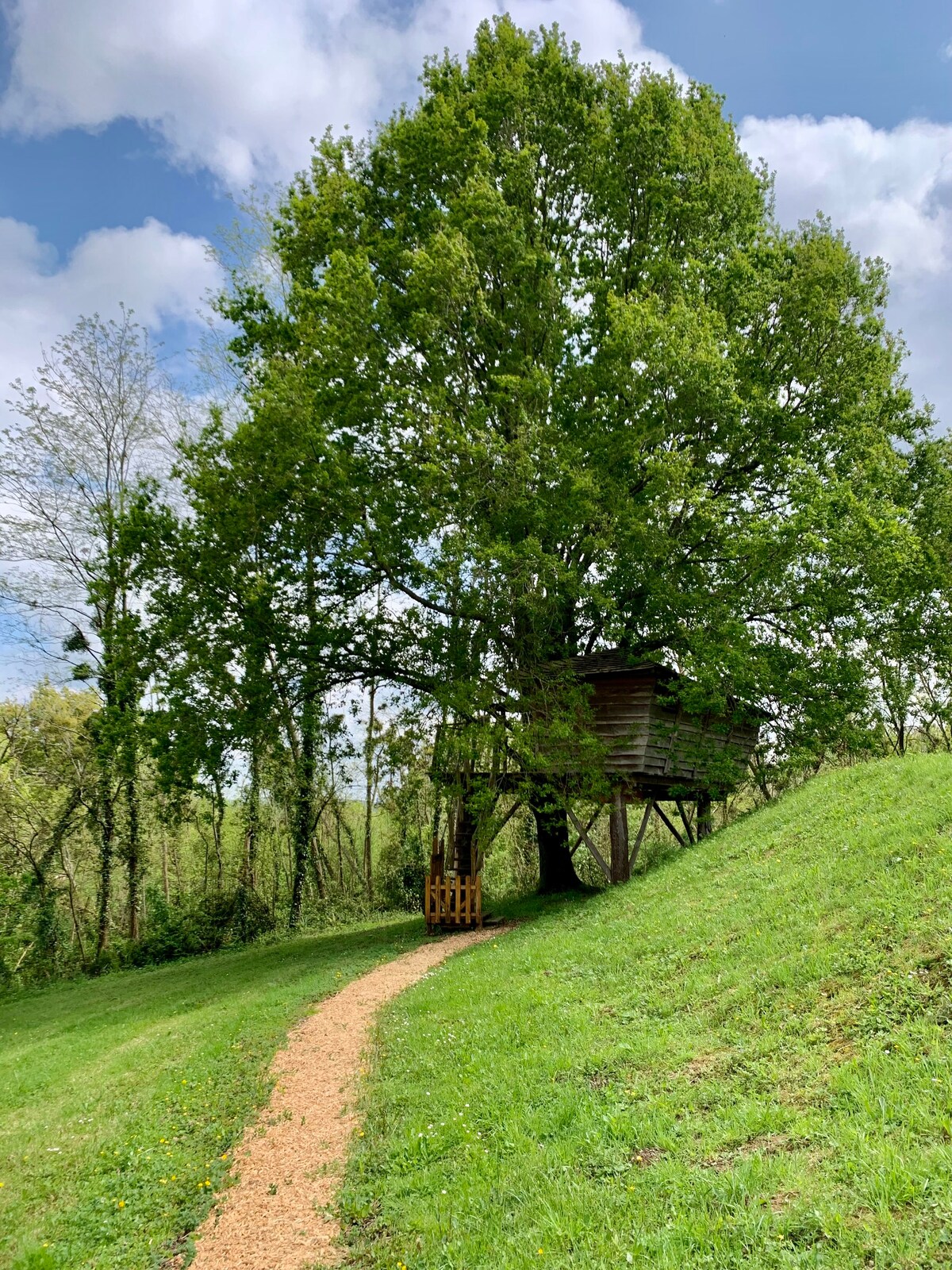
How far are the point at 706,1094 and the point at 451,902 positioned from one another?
1461 cm

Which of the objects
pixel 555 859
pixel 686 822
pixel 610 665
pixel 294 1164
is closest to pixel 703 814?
pixel 686 822

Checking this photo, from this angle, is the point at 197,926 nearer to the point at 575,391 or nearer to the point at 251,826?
the point at 251,826

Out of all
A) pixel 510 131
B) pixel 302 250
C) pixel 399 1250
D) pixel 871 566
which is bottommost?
pixel 399 1250

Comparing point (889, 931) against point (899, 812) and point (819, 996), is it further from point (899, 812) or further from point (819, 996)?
point (899, 812)

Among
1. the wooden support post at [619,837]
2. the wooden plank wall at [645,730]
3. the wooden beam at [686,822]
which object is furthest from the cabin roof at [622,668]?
the wooden beam at [686,822]

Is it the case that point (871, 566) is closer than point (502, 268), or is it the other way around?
point (871, 566)

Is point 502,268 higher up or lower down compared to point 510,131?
lower down

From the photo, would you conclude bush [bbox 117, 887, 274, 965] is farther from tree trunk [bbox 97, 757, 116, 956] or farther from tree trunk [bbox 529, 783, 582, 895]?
tree trunk [bbox 529, 783, 582, 895]

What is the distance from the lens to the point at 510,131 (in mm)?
19422

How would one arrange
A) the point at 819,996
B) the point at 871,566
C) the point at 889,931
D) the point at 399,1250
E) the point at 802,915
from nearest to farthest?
1. the point at 399,1250
2. the point at 819,996
3. the point at 889,931
4. the point at 802,915
5. the point at 871,566

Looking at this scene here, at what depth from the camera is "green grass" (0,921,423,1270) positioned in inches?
242

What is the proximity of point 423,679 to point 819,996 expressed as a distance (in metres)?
14.2

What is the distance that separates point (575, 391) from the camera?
17.6m

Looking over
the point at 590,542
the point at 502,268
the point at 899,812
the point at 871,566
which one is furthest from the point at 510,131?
the point at 899,812
